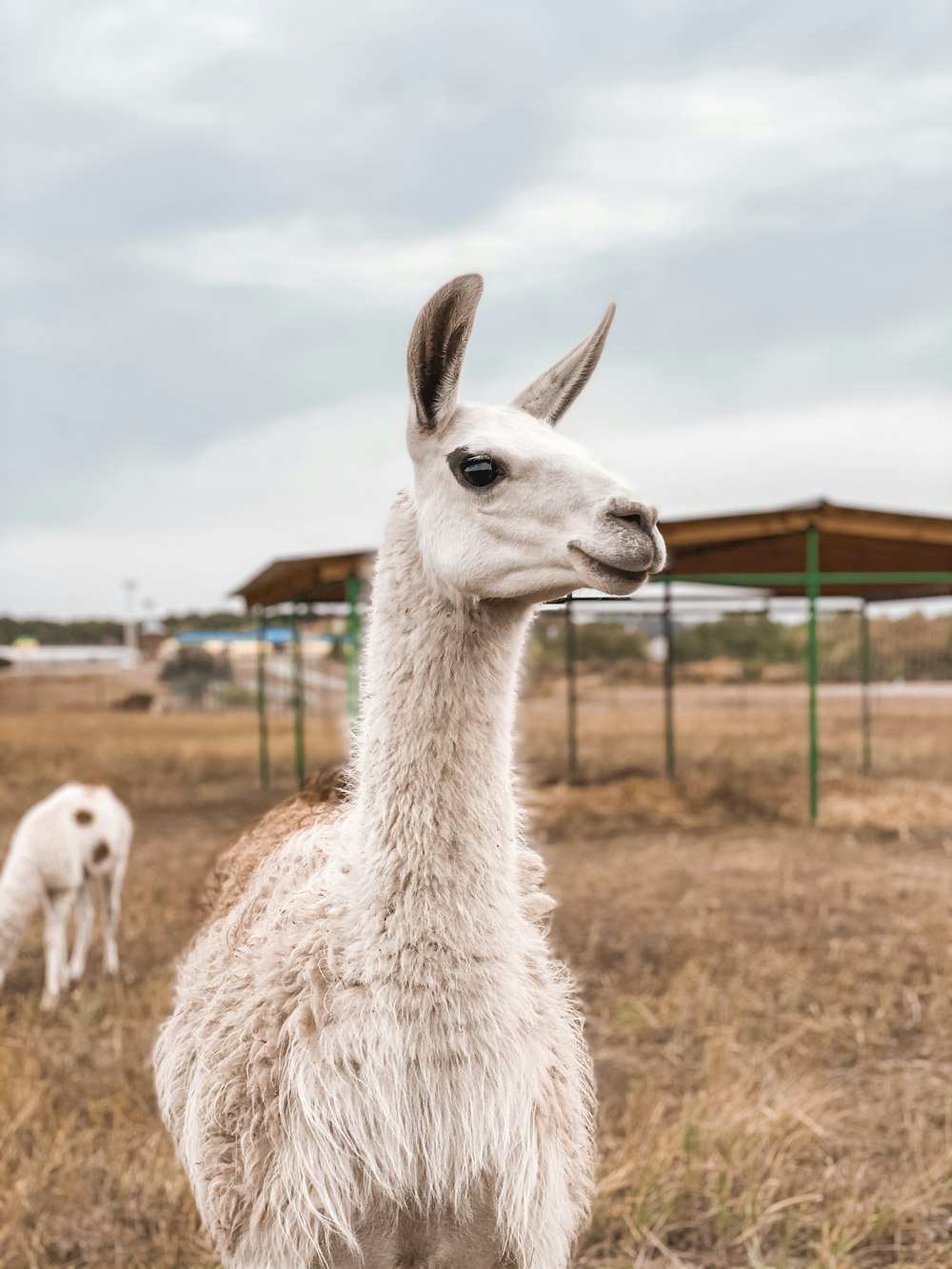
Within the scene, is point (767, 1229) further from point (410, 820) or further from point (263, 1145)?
point (410, 820)

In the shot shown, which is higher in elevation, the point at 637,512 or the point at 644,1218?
the point at 637,512

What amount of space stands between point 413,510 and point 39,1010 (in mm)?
4637

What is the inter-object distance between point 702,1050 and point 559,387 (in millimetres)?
3753

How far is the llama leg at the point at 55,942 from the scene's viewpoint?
5.74m

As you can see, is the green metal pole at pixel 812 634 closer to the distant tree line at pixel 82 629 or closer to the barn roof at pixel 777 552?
the barn roof at pixel 777 552

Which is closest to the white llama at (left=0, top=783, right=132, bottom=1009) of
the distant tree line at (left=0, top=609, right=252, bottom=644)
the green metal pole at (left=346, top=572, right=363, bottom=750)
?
the green metal pole at (left=346, top=572, right=363, bottom=750)

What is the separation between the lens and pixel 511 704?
2049 mm

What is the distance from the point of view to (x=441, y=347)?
73.4 inches

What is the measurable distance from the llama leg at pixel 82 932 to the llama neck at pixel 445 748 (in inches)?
191

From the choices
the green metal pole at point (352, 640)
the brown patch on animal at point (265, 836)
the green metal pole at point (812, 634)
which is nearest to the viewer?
the brown patch on animal at point (265, 836)

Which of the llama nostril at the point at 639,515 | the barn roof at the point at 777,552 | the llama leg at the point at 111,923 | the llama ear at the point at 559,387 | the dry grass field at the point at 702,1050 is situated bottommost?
the dry grass field at the point at 702,1050

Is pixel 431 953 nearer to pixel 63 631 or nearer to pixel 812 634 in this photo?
pixel 812 634

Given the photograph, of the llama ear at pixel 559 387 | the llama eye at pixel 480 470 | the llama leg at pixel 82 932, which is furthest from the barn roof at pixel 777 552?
the llama eye at pixel 480 470

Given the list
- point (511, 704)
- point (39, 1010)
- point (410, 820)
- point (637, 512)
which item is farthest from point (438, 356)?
point (39, 1010)
